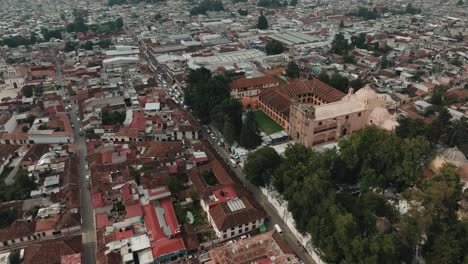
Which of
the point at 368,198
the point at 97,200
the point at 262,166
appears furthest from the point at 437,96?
the point at 97,200

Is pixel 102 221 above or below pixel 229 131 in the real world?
below

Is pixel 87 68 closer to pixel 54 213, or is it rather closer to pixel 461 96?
pixel 54 213

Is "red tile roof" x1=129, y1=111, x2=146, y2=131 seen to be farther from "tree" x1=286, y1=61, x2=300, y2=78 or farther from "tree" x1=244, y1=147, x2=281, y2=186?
"tree" x1=286, y1=61, x2=300, y2=78

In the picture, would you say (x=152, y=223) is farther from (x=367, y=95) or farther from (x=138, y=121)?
(x=367, y=95)

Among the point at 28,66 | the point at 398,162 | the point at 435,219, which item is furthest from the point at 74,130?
the point at 435,219

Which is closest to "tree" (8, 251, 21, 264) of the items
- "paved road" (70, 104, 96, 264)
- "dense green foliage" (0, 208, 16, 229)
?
"paved road" (70, 104, 96, 264)

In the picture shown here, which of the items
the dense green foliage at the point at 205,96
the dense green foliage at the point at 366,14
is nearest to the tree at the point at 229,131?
the dense green foliage at the point at 205,96

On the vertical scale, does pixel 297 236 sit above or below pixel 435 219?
below
